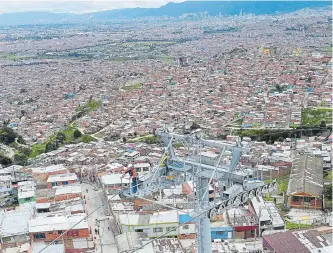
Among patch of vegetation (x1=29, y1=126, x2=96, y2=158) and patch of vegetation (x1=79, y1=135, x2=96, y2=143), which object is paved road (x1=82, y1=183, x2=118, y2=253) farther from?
patch of vegetation (x1=79, y1=135, x2=96, y2=143)

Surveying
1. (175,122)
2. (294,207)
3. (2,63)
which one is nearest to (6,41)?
(2,63)

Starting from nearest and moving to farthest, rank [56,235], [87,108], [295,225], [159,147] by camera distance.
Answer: [56,235], [295,225], [159,147], [87,108]

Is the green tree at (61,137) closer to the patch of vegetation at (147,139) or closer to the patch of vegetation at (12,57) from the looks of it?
the patch of vegetation at (147,139)

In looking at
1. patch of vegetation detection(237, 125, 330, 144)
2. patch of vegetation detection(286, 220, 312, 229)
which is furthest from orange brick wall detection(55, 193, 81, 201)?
patch of vegetation detection(237, 125, 330, 144)

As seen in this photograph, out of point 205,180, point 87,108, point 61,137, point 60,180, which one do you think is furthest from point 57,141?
point 205,180

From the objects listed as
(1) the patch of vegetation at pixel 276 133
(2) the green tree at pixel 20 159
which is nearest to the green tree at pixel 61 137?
(2) the green tree at pixel 20 159

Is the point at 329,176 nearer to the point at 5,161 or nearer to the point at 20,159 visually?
the point at 20,159
